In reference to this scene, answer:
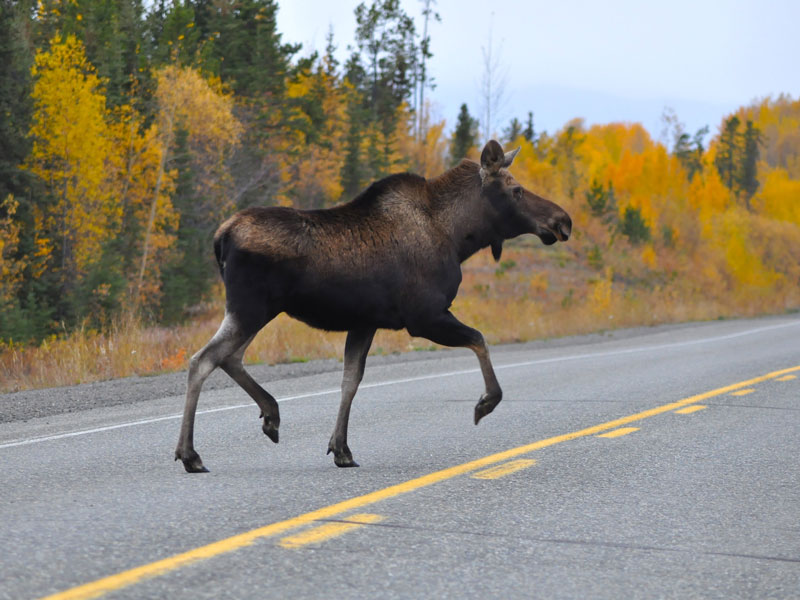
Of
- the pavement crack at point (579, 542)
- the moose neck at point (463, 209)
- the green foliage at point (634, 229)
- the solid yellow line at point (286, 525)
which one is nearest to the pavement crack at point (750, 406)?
the solid yellow line at point (286, 525)

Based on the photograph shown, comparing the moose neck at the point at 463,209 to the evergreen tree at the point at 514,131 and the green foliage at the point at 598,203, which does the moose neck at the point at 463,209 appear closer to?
the green foliage at the point at 598,203

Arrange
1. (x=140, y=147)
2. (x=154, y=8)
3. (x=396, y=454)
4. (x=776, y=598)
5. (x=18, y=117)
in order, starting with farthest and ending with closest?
(x=154, y=8) → (x=140, y=147) → (x=18, y=117) → (x=396, y=454) → (x=776, y=598)

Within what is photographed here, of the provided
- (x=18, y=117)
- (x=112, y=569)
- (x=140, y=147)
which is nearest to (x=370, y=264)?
(x=112, y=569)

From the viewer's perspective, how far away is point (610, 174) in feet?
263

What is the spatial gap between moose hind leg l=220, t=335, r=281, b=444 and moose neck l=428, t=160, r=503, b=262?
1522mm

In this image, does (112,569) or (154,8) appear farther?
(154,8)

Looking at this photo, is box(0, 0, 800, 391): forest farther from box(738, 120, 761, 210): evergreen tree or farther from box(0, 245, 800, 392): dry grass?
box(738, 120, 761, 210): evergreen tree

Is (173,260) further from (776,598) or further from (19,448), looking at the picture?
(776,598)

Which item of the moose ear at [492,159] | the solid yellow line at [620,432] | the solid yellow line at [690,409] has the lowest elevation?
the solid yellow line at [690,409]

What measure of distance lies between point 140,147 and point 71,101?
487cm

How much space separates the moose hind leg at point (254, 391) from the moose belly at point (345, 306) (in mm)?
494

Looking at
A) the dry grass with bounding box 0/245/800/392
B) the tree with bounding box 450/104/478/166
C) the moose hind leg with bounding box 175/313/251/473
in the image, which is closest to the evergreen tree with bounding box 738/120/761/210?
the tree with bounding box 450/104/478/166

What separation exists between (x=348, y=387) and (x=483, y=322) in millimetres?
17129

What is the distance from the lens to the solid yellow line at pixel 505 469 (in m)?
5.83
